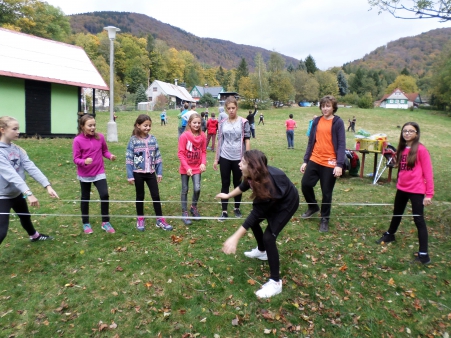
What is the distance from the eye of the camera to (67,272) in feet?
12.9

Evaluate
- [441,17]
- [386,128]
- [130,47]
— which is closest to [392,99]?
[386,128]

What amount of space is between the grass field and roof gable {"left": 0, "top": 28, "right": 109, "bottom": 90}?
1082 centimetres

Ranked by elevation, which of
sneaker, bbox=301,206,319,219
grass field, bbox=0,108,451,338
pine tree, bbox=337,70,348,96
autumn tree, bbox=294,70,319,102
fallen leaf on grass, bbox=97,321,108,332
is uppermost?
pine tree, bbox=337,70,348,96

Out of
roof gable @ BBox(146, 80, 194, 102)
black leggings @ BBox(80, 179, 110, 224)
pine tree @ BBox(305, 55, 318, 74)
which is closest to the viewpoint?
black leggings @ BBox(80, 179, 110, 224)

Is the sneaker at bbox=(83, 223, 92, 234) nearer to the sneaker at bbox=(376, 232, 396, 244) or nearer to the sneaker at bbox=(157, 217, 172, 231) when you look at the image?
the sneaker at bbox=(157, 217, 172, 231)

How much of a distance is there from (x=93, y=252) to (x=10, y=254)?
1.08 m

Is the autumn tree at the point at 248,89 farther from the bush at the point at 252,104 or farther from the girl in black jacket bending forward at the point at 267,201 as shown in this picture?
the girl in black jacket bending forward at the point at 267,201

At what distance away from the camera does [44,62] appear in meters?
15.3

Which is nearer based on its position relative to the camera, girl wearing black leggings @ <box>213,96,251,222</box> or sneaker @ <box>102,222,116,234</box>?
sneaker @ <box>102,222,116,234</box>

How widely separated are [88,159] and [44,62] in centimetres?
1352

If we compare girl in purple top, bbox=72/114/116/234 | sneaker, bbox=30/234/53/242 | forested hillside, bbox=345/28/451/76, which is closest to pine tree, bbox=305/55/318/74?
forested hillside, bbox=345/28/451/76

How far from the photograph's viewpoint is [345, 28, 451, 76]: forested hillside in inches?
5315

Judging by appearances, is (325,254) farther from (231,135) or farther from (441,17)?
(441,17)

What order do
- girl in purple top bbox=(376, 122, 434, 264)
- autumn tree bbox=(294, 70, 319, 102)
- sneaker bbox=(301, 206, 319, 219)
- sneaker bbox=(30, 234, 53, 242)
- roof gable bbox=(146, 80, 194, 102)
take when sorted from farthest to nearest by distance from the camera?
autumn tree bbox=(294, 70, 319, 102) → roof gable bbox=(146, 80, 194, 102) → sneaker bbox=(301, 206, 319, 219) → sneaker bbox=(30, 234, 53, 242) → girl in purple top bbox=(376, 122, 434, 264)
